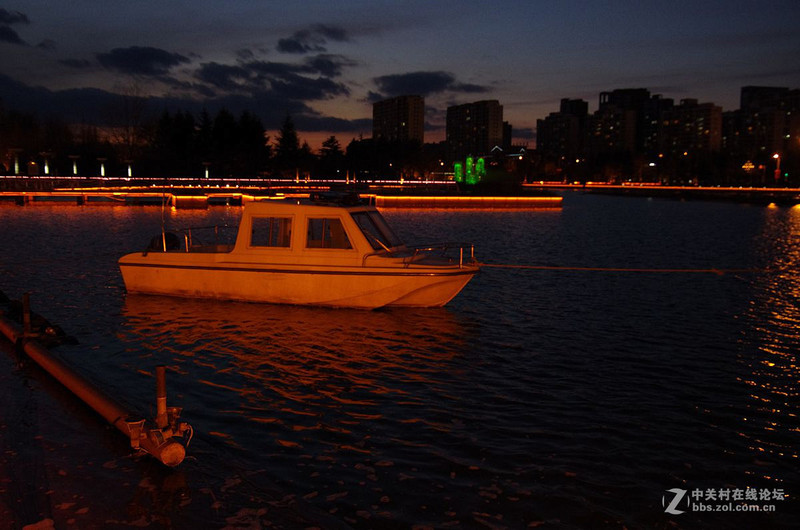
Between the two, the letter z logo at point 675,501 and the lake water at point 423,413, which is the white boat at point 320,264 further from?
the letter z logo at point 675,501

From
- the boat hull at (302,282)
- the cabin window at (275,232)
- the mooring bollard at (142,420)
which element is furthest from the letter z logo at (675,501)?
the cabin window at (275,232)

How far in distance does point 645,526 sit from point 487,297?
529 inches

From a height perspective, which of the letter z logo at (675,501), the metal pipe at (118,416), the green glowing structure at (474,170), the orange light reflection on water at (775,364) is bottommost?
the letter z logo at (675,501)

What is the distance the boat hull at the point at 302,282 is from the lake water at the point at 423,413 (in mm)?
400

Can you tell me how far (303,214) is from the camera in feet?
52.4

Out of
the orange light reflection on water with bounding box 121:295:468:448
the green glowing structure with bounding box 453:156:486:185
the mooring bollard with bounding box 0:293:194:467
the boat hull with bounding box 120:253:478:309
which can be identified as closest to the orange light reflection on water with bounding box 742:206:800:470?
the orange light reflection on water with bounding box 121:295:468:448

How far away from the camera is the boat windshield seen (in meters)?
16.2

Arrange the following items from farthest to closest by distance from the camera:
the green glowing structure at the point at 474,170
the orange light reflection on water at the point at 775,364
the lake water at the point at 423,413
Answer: the green glowing structure at the point at 474,170
the orange light reflection on water at the point at 775,364
the lake water at the point at 423,413

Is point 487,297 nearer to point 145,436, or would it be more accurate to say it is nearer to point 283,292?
point 283,292

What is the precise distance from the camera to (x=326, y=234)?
16109mm

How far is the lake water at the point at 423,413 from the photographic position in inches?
267

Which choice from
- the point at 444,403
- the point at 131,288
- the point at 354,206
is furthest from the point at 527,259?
the point at 444,403

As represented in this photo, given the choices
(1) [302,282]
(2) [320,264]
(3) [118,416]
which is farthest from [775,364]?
(3) [118,416]

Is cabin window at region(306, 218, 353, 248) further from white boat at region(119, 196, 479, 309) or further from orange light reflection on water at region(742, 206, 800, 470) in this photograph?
orange light reflection on water at region(742, 206, 800, 470)
